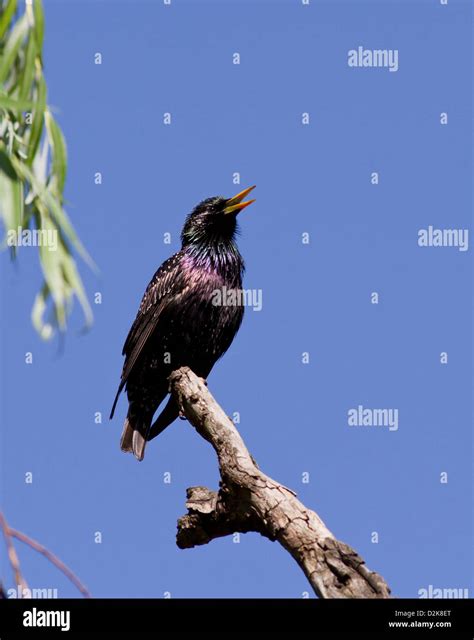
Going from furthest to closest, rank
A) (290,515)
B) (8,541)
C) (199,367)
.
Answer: (199,367), (290,515), (8,541)

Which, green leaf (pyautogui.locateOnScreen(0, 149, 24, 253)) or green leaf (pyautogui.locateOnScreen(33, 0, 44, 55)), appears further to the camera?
green leaf (pyautogui.locateOnScreen(33, 0, 44, 55))

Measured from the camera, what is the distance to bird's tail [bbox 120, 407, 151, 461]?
868 cm

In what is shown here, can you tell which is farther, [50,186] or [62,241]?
[50,186]

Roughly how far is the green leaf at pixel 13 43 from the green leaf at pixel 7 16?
56 mm

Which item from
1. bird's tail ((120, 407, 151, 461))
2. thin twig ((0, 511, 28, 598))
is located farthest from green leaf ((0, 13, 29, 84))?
bird's tail ((120, 407, 151, 461))

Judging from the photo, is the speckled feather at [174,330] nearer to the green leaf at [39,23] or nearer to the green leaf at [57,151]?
the green leaf at [57,151]

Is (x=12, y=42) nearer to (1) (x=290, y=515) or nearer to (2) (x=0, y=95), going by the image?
(2) (x=0, y=95)

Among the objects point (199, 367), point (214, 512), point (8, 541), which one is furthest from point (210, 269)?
point (8, 541)

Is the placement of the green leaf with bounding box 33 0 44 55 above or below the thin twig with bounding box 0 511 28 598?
above

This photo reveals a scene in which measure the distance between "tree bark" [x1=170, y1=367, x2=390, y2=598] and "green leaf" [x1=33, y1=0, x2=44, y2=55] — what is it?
258 cm

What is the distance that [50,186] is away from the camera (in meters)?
4.70

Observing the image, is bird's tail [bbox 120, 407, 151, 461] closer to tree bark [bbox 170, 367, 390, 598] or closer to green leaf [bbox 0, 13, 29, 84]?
tree bark [bbox 170, 367, 390, 598]

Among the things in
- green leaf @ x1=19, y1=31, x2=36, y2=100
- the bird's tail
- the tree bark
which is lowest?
the tree bark
